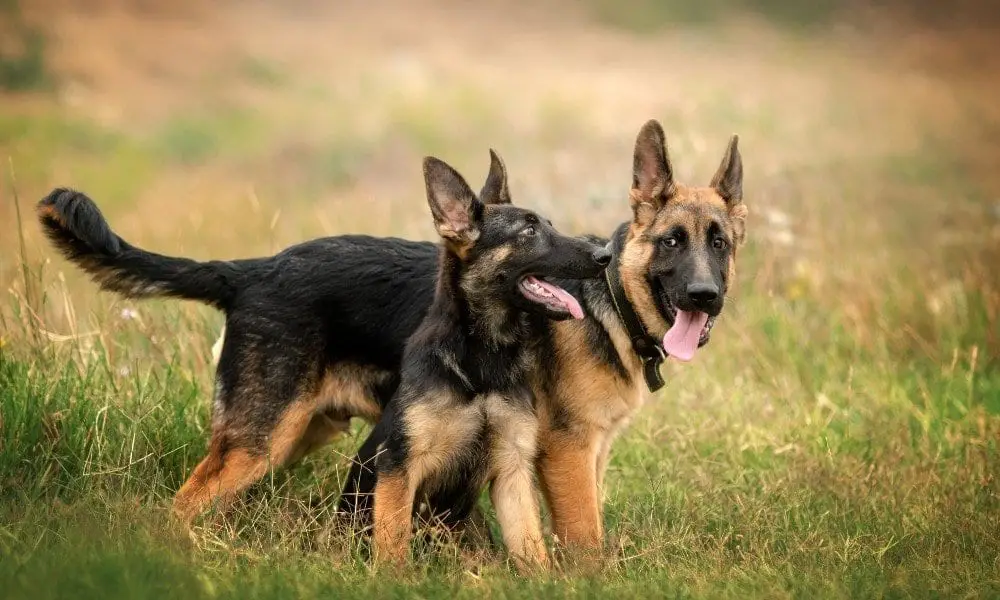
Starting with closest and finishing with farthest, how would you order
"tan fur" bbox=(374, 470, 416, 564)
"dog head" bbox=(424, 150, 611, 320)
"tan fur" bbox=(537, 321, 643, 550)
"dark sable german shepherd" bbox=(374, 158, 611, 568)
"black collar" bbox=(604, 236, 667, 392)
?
1. "tan fur" bbox=(374, 470, 416, 564)
2. "dark sable german shepherd" bbox=(374, 158, 611, 568)
3. "dog head" bbox=(424, 150, 611, 320)
4. "tan fur" bbox=(537, 321, 643, 550)
5. "black collar" bbox=(604, 236, 667, 392)

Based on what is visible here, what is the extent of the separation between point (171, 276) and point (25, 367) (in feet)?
3.80

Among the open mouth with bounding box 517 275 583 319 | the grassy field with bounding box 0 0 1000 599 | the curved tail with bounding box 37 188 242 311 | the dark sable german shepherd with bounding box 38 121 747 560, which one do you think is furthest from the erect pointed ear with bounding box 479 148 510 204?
the grassy field with bounding box 0 0 1000 599

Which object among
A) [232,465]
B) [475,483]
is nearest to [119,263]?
[232,465]

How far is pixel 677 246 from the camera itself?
233 inches

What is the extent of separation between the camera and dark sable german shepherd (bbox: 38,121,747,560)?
5.86 m

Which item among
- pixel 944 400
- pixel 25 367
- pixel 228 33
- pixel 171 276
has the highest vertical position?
pixel 228 33

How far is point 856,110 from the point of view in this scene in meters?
20.1

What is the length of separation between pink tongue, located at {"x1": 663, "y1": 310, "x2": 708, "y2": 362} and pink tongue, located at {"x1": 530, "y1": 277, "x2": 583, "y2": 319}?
495 mm

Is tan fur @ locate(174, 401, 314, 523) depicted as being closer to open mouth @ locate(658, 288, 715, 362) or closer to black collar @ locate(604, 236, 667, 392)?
black collar @ locate(604, 236, 667, 392)

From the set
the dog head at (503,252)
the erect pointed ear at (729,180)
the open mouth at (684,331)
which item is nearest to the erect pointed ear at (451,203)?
the dog head at (503,252)

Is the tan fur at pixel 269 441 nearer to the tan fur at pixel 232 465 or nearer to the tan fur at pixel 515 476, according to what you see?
the tan fur at pixel 232 465

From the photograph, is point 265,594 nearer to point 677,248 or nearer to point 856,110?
point 677,248

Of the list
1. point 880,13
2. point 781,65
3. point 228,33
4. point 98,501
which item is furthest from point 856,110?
point 98,501

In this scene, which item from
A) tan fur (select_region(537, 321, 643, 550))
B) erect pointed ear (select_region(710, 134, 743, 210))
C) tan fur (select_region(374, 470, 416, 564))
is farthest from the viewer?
erect pointed ear (select_region(710, 134, 743, 210))
